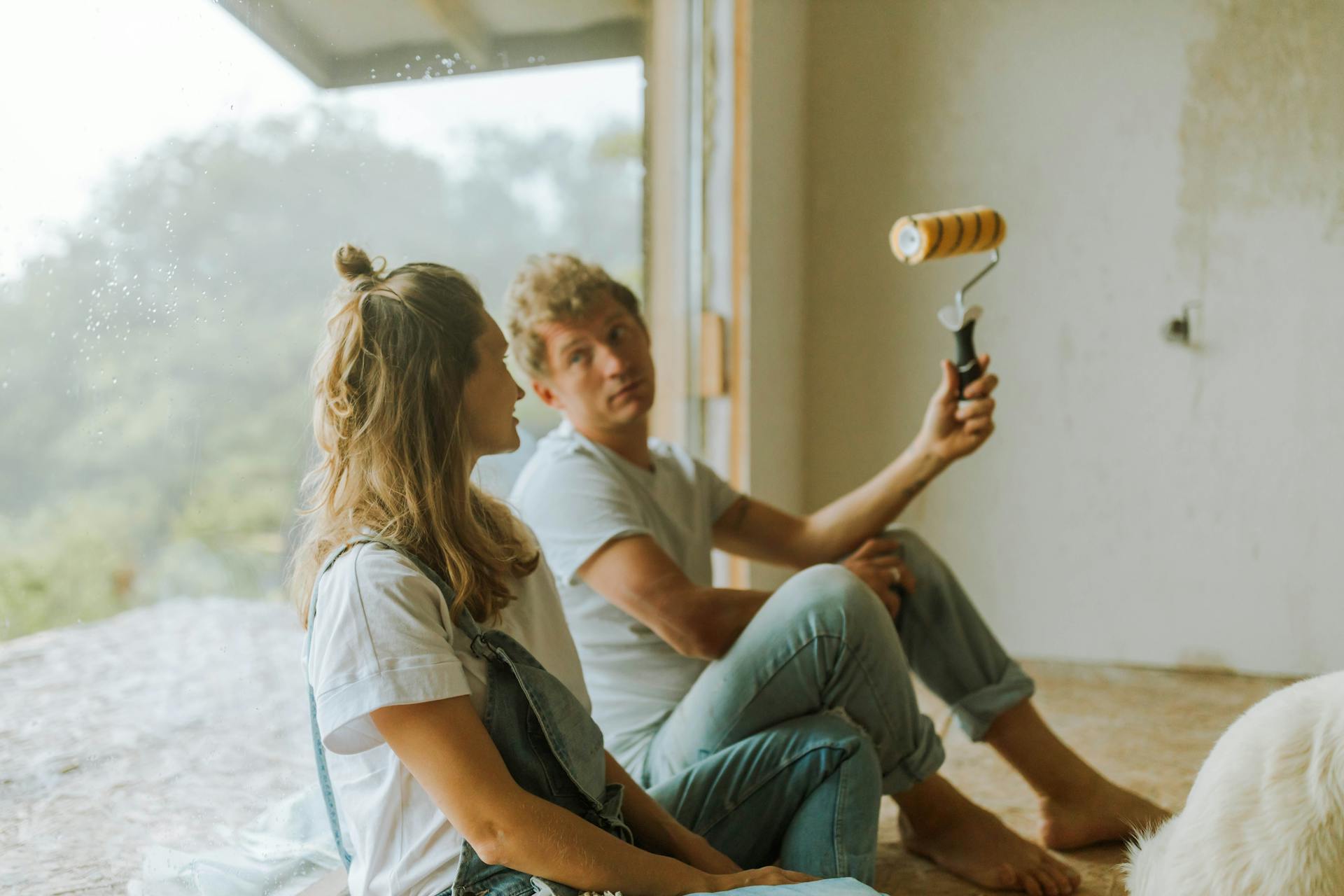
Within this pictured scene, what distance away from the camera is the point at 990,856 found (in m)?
1.61

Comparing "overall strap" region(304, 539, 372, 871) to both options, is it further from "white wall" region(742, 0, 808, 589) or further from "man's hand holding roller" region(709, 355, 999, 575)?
"white wall" region(742, 0, 808, 589)

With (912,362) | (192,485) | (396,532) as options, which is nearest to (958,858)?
(396,532)

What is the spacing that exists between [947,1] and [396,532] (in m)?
2.64

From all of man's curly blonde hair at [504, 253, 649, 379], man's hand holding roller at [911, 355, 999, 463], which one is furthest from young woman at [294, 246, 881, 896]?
man's hand holding roller at [911, 355, 999, 463]

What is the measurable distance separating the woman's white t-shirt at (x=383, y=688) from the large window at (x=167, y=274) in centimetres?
26

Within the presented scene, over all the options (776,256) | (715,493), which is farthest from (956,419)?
(776,256)

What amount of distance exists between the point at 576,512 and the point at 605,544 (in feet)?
0.22

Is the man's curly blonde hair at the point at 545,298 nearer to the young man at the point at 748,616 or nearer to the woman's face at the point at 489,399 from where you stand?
the young man at the point at 748,616

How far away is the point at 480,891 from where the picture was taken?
1049 mm

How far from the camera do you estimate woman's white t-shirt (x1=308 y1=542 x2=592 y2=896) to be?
3.26ft

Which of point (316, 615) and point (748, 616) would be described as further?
point (748, 616)

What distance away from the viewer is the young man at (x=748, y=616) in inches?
57.7

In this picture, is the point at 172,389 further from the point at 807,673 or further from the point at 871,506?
the point at 871,506

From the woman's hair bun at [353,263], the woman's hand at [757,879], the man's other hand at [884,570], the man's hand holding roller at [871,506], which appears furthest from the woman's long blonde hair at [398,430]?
the man's hand holding roller at [871,506]
